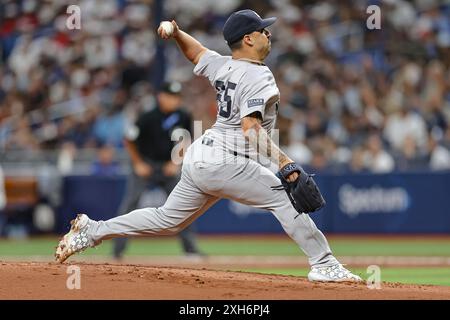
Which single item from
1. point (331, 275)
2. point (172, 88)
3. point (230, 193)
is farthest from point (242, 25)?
point (172, 88)

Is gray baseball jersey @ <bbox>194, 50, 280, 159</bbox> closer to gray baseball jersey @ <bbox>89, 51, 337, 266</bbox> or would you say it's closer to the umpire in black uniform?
gray baseball jersey @ <bbox>89, 51, 337, 266</bbox>

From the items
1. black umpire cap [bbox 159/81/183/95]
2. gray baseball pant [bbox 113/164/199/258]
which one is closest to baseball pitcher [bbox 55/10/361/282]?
gray baseball pant [bbox 113/164/199/258]

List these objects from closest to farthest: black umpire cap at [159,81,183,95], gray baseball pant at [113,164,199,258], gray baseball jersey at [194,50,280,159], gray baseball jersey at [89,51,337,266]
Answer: gray baseball jersey at [194,50,280,159]
gray baseball jersey at [89,51,337,266]
gray baseball pant at [113,164,199,258]
black umpire cap at [159,81,183,95]

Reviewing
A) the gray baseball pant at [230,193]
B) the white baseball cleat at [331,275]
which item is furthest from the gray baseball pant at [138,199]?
the white baseball cleat at [331,275]

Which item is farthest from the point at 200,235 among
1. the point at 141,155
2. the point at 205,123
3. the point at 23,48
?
the point at 23,48

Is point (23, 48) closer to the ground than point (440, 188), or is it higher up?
higher up

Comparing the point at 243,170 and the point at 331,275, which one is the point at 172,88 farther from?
the point at 331,275

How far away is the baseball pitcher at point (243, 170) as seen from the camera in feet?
24.1

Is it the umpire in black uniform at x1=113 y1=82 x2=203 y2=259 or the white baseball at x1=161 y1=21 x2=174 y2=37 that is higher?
the white baseball at x1=161 y1=21 x2=174 y2=37

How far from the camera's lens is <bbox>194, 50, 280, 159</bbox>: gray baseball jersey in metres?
7.29

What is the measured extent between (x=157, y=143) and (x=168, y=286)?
20.5 ft
